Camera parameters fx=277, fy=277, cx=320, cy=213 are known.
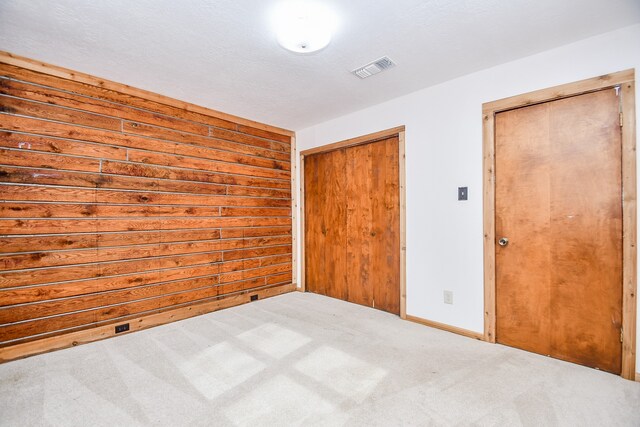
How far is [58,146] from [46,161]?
6.3 inches

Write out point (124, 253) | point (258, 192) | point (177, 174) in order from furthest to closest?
1. point (258, 192)
2. point (177, 174)
3. point (124, 253)

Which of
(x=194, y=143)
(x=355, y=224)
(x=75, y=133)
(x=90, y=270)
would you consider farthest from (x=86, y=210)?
(x=355, y=224)

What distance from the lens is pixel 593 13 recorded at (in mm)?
1806

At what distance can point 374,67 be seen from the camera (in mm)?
2461

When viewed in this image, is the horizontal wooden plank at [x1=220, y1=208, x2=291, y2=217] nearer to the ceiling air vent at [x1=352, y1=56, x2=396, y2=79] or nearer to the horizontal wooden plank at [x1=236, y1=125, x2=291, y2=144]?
the horizontal wooden plank at [x1=236, y1=125, x2=291, y2=144]

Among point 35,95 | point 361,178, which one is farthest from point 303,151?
point 35,95

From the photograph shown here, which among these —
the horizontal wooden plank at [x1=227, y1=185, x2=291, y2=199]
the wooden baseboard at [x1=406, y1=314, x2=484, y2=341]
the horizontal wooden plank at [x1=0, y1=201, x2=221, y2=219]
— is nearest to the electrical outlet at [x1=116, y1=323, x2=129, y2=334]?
the horizontal wooden plank at [x1=0, y1=201, x2=221, y2=219]

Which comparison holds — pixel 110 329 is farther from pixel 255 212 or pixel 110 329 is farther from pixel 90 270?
pixel 255 212

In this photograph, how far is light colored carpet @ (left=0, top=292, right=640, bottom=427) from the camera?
1571 millimetres

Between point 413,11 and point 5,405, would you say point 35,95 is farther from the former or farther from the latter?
point 413,11

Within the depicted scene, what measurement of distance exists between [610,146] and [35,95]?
455cm

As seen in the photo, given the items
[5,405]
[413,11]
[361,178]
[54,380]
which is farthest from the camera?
[361,178]

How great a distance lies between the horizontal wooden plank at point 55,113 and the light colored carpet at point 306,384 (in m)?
2.02

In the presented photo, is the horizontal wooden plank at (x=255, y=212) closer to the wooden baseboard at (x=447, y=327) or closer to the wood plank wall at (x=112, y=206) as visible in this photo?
the wood plank wall at (x=112, y=206)
